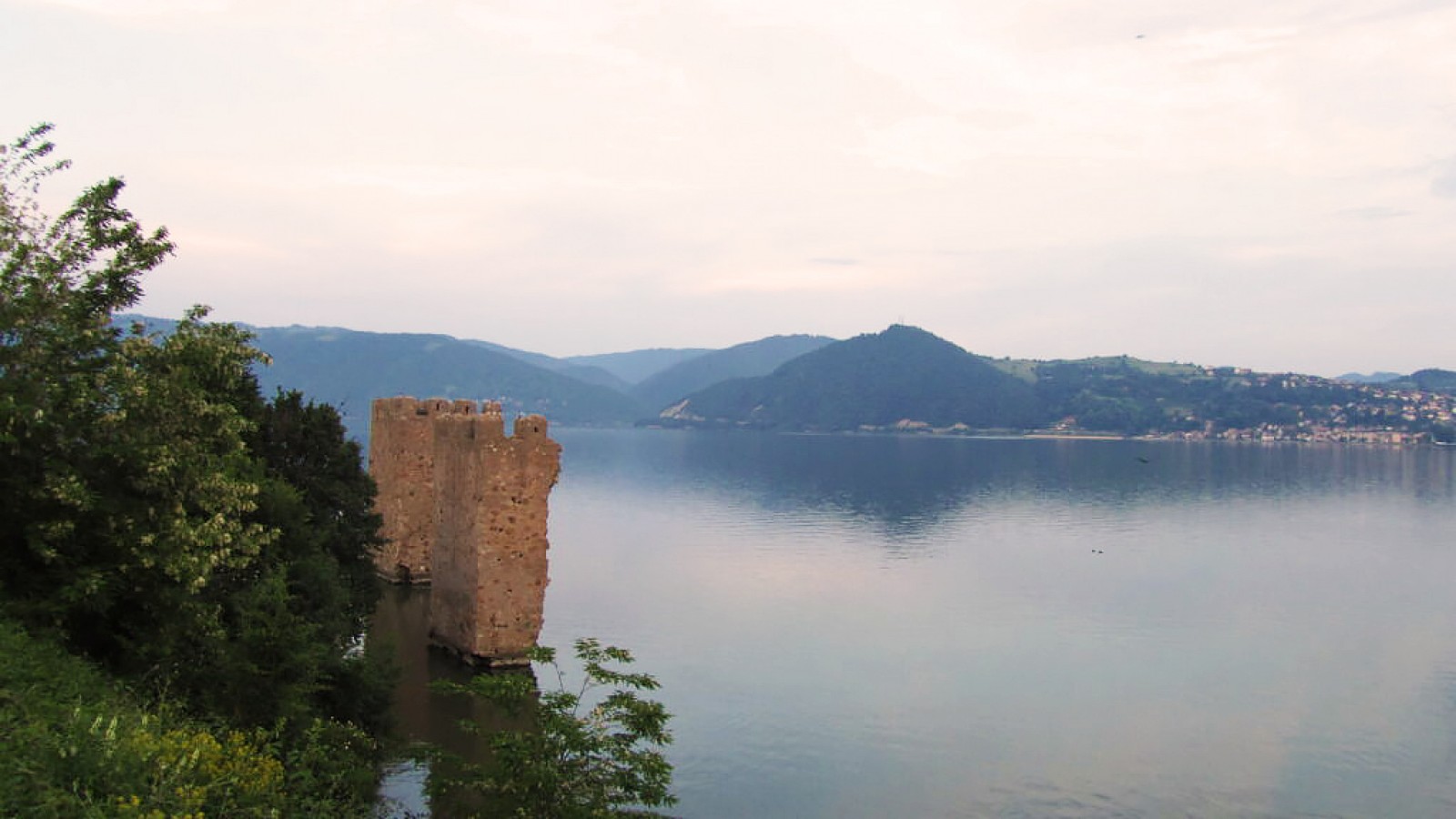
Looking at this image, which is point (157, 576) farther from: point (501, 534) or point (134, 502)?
point (501, 534)

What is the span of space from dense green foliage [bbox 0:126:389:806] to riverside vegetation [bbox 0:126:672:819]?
0.04 metres

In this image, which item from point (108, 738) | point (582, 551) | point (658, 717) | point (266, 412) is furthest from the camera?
point (582, 551)

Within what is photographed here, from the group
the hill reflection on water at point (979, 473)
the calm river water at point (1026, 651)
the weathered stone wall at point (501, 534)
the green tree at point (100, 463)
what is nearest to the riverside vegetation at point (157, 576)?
the green tree at point (100, 463)

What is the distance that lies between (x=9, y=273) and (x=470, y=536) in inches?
540

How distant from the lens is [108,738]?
35.5ft

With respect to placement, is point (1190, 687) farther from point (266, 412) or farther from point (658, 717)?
Answer: point (266, 412)

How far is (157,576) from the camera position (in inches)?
670

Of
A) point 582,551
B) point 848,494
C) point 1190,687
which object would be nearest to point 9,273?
point 1190,687

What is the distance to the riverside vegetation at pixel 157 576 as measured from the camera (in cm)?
1377

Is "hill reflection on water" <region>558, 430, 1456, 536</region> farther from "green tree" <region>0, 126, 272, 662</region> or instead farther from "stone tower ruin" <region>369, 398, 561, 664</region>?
"green tree" <region>0, 126, 272, 662</region>

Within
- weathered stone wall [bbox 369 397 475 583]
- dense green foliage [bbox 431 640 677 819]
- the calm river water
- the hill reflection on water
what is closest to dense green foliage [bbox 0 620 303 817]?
dense green foliage [bbox 431 640 677 819]

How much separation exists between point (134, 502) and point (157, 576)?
122cm

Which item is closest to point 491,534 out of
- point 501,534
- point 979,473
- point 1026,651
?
point 501,534

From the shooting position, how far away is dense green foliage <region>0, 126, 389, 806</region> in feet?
53.3
